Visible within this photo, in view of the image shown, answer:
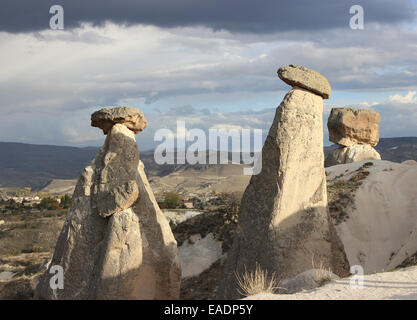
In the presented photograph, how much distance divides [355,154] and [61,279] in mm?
18534

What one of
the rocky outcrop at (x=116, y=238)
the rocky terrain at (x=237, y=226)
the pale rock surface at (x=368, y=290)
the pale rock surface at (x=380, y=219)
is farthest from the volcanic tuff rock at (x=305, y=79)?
the pale rock surface at (x=380, y=219)

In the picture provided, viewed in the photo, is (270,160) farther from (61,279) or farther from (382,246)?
(382,246)

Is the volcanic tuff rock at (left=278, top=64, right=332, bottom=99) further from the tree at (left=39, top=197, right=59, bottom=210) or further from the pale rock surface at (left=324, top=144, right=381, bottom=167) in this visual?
the tree at (left=39, top=197, right=59, bottom=210)

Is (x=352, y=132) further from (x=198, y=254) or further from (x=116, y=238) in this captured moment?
(x=116, y=238)

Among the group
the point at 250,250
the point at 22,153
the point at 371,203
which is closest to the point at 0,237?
the point at 371,203

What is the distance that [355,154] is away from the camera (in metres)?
27.2

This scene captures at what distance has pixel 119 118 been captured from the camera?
12.0 m

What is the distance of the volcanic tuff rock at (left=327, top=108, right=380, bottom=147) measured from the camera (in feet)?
91.0

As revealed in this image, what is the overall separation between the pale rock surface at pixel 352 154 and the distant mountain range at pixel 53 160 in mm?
76051

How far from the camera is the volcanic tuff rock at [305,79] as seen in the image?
38.4 ft

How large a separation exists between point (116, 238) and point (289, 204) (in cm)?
335

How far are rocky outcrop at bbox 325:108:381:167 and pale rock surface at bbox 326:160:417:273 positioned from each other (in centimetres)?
717

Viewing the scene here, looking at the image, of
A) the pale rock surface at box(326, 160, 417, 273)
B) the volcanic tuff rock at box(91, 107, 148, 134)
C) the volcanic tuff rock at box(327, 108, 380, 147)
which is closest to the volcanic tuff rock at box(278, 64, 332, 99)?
the volcanic tuff rock at box(91, 107, 148, 134)

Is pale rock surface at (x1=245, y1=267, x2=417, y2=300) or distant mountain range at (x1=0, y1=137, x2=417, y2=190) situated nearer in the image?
pale rock surface at (x1=245, y1=267, x2=417, y2=300)
